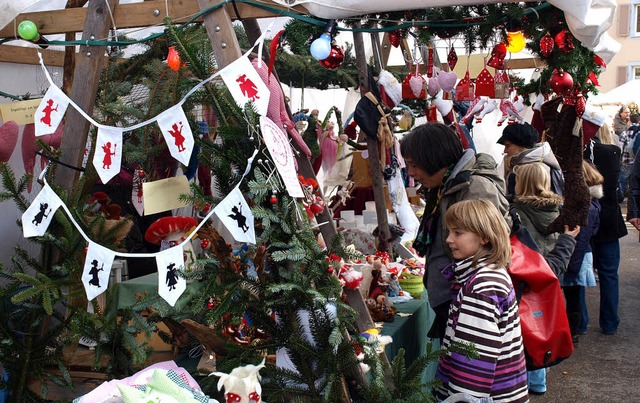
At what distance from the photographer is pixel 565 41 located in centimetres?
303

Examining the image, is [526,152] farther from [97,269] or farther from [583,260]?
[97,269]

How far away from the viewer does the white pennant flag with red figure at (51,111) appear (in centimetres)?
301

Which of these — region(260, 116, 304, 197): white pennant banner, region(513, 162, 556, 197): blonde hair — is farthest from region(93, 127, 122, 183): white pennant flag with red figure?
region(513, 162, 556, 197): blonde hair

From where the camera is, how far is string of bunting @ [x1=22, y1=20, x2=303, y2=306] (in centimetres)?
251

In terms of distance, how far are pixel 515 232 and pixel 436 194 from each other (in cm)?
42

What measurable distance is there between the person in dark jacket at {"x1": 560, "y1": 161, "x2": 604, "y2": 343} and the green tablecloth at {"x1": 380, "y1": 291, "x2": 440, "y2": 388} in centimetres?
150

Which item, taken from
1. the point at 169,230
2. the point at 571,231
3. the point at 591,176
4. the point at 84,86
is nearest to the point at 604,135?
the point at 591,176

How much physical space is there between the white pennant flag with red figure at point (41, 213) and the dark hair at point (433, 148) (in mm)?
1652

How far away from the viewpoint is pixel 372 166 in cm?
538

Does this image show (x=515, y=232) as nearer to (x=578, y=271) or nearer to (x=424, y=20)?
(x=424, y=20)

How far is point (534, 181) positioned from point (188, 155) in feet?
9.62

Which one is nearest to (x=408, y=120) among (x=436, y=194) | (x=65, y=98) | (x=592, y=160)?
(x=592, y=160)

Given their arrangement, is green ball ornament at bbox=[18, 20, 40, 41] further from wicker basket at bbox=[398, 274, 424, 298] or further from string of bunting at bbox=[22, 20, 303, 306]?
wicker basket at bbox=[398, 274, 424, 298]

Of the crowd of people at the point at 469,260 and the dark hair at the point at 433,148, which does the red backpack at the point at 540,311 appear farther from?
the dark hair at the point at 433,148
